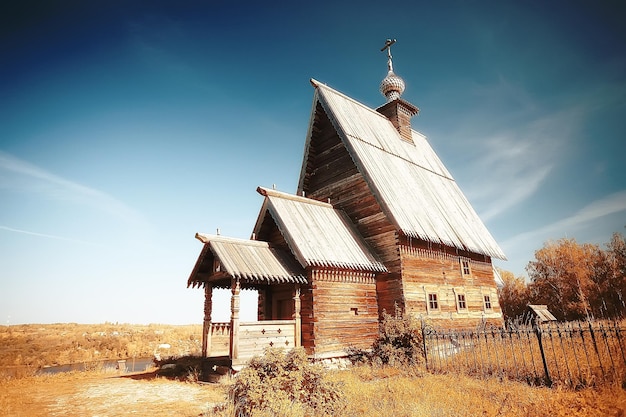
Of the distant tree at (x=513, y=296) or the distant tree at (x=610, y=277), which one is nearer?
the distant tree at (x=610, y=277)

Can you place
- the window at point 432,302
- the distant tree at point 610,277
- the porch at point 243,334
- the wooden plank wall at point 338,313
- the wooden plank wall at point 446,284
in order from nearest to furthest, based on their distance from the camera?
the porch at point 243,334 < the wooden plank wall at point 338,313 < the wooden plank wall at point 446,284 < the window at point 432,302 < the distant tree at point 610,277

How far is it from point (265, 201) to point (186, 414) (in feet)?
28.6

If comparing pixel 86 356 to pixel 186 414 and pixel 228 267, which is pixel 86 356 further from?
pixel 186 414

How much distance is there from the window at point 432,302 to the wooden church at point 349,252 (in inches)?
3.0

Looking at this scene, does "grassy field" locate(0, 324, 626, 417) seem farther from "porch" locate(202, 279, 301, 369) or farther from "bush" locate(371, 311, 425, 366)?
"porch" locate(202, 279, 301, 369)

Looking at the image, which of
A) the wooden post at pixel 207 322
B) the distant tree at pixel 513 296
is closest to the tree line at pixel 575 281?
the distant tree at pixel 513 296

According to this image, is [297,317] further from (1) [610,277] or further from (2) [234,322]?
(1) [610,277]

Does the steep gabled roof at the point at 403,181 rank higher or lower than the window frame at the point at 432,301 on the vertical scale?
higher

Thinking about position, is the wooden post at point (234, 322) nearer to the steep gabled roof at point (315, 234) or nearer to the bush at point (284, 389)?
the steep gabled roof at point (315, 234)

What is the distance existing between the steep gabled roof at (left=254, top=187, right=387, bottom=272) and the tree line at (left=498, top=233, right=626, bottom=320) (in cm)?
3220

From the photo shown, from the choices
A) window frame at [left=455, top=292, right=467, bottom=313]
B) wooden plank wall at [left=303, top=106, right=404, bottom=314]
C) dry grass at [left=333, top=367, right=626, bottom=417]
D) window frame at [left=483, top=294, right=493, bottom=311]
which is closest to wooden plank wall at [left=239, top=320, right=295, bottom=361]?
dry grass at [left=333, top=367, right=626, bottom=417]

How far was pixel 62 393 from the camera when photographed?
10477 mm

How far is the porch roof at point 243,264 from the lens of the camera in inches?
463

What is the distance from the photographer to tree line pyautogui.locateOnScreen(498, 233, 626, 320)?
1492 inches
